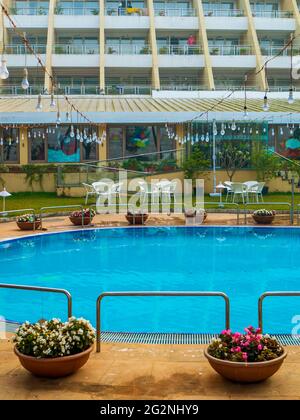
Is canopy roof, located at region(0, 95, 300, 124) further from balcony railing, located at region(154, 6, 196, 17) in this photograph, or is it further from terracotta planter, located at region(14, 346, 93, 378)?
terracotta planter, located at region(14, 346, 93, 378)

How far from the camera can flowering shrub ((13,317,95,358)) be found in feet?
16.7

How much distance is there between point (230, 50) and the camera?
3684 cm

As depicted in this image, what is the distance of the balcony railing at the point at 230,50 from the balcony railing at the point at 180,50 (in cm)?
118

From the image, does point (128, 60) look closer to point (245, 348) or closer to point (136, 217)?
point (136, 217)

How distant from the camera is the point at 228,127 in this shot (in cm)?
2503

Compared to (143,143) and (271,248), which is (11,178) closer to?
(143,143)

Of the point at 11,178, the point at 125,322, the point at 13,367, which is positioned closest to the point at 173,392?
the point at 13,367

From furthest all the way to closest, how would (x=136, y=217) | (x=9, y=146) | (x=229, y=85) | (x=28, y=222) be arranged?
(x=229, y=85) < (x=9, y=146) < (x=136, y=217) < (x=28, y=222)

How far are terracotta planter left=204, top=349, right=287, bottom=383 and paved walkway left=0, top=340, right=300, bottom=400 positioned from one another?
84mm

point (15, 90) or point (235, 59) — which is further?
point (235, 59)

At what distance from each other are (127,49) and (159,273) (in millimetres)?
27110

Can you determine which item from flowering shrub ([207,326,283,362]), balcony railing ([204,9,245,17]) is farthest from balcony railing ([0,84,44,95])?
flowering shrub ([207,326,283,362])

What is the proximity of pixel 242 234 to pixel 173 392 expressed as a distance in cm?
1217

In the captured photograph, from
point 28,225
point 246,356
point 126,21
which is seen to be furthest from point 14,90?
point 246,356
